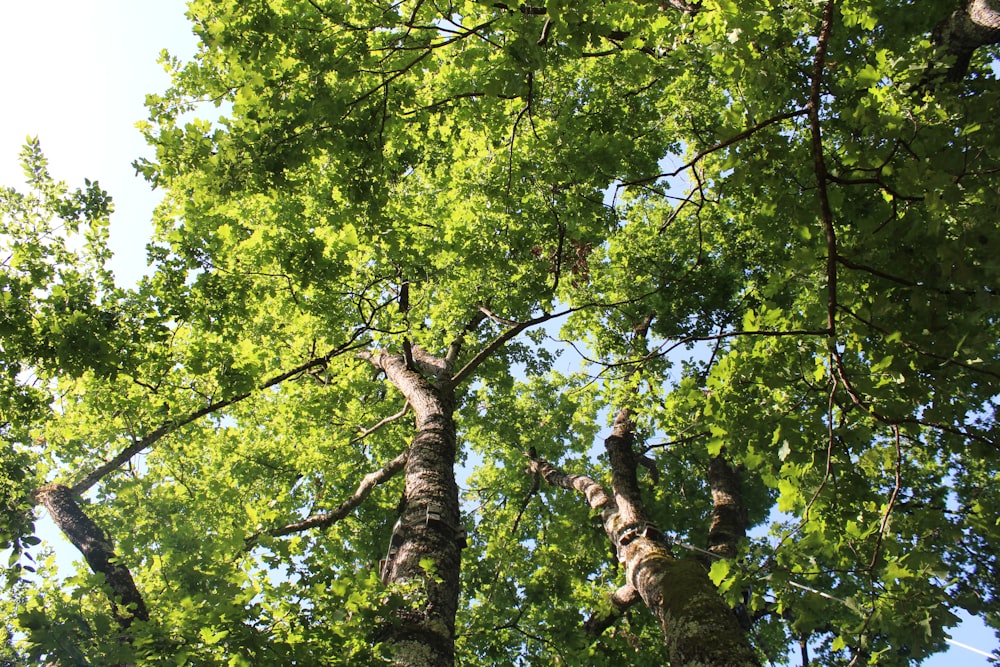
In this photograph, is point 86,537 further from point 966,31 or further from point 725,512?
point 966,31

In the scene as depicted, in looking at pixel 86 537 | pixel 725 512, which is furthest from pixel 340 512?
pixel 725 512

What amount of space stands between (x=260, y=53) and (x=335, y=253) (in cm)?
272

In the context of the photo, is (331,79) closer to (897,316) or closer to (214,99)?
(214,99)

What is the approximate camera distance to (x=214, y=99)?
15.4ft

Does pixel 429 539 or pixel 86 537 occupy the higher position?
pixel 86 537

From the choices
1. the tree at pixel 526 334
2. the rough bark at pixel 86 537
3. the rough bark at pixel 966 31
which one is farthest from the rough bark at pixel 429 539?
the rough bark at pixel 966 31

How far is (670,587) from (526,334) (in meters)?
6.87

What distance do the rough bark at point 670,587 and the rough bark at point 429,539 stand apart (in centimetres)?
214

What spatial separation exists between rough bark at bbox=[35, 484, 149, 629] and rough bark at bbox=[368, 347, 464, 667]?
11.2ft

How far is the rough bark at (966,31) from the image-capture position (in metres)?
4.00

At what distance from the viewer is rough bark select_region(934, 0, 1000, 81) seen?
400 centimetres

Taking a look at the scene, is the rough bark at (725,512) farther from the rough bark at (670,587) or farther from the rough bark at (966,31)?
the rough bark at (966,31)

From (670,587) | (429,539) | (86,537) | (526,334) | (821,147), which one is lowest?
(670,587)

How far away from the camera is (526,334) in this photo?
39.6 ft
